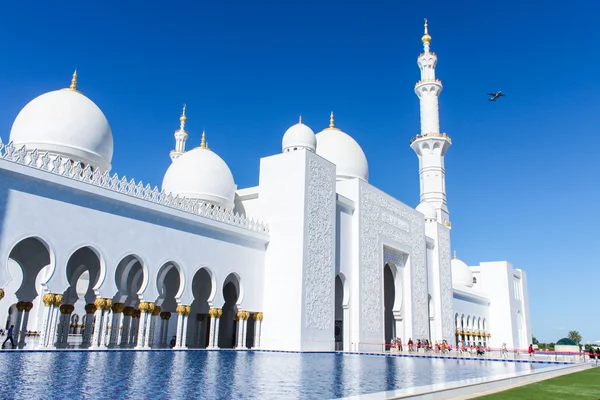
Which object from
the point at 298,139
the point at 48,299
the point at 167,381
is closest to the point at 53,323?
the point at 48,299

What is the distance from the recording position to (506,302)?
23.1 metres

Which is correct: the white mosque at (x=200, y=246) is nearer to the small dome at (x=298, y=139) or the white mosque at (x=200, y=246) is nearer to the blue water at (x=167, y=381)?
the small dome at (x=298, y=139)

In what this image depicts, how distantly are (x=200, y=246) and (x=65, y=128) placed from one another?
11.1 ft

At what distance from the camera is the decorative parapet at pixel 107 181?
7.50m

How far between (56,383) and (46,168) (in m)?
4.68

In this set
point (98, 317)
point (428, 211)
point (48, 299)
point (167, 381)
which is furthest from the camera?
point (428, 211)

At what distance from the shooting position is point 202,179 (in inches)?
478

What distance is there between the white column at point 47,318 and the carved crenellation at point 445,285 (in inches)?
508

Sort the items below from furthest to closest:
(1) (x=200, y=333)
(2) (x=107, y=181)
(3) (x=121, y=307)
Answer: (1) (x=200, y=333)
(3) (x=121, y=307)
(2) (x=107, y=181)

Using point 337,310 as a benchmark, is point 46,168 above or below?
above

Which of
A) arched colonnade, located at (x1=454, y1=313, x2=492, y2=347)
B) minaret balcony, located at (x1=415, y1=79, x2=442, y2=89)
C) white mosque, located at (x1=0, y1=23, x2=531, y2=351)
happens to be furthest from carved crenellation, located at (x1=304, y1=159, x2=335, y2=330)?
arched colonnade, located at (x1=454, y1=313, x2=492, y2=347)

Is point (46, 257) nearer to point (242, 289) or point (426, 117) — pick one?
point (242, 289)

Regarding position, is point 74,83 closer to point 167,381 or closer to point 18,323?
point 18,323

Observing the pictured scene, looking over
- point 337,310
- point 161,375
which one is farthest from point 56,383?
point 337,310
